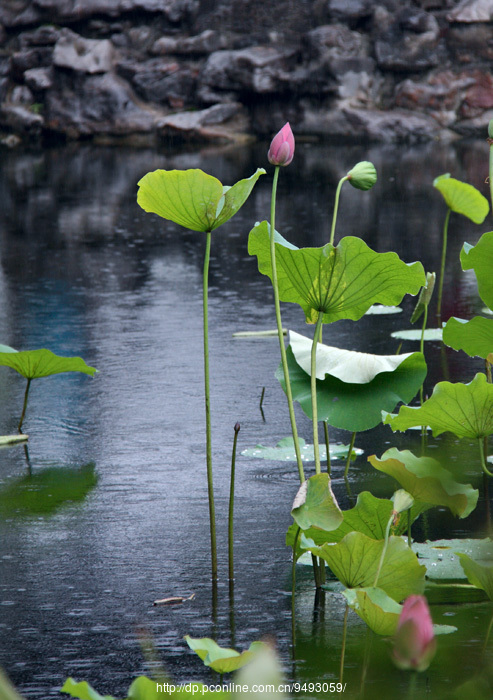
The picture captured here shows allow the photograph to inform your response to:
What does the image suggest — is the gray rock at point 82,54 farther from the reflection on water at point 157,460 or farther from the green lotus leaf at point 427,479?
the green lotus leaf at point 427,479

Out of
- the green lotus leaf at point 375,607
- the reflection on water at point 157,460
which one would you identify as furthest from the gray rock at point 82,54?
the green lotus leaf at point 375,607

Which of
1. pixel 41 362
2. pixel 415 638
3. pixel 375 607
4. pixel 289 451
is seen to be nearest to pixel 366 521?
pixel 375 607

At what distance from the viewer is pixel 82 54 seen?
643 inches

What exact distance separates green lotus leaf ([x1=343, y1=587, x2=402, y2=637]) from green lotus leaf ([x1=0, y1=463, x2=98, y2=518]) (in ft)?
3.83

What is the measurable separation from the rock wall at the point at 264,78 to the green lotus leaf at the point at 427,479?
46.7 feet

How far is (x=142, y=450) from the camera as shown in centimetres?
250

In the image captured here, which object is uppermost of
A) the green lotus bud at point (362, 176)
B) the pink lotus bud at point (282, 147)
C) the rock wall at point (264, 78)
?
the pink lotus bud at point (282, 147)

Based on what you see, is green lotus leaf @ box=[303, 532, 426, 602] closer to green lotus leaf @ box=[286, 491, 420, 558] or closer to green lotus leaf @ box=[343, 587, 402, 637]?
green lotus leaf @ box=[343, 587, 402, 637]

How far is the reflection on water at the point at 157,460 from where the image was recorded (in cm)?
147

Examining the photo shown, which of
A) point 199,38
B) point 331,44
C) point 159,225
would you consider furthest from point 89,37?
point 159,225

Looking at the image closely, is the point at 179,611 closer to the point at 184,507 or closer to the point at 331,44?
the point at 184,507

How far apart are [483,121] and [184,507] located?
14.9 meters

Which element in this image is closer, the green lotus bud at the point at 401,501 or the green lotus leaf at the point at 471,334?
the green lotus bud at the point at 401,501

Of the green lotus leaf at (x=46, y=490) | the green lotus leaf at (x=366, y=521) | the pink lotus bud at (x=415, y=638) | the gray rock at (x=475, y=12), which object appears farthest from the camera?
the gray rock at (x=475, y=12)
